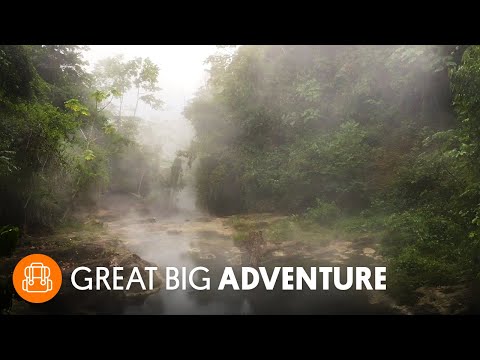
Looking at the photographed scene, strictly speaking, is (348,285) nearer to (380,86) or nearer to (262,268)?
(262,268)

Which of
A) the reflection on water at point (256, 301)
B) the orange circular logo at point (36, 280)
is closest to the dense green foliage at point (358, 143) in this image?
the reflection on water at point (256, 301)

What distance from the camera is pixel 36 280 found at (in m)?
4.66

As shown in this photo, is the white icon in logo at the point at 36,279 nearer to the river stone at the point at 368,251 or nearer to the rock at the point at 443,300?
the river stone at the point at 368,251

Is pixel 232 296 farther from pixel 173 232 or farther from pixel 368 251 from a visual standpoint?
pixel 173 232

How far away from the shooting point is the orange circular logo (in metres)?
4.62

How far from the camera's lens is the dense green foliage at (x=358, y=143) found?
18.6 feet

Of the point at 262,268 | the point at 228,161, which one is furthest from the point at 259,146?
the point at 262,268

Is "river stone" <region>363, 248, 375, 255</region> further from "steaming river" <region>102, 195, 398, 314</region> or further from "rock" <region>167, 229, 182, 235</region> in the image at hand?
"rock" <region>167, 229, 182, 235</region>

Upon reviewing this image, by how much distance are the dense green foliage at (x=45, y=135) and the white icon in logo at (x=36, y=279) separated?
7.20 ft

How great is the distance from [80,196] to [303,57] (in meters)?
8.43

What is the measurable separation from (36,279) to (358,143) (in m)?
7.66

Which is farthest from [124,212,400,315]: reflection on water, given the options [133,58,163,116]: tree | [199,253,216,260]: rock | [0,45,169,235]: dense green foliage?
[133,58,163,116]: tree

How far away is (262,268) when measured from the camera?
5.50 m
